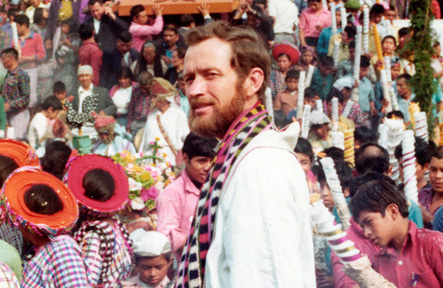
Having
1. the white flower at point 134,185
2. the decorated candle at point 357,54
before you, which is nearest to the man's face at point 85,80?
the decorated candle at point 357,54

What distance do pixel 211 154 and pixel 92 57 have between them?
5882mm

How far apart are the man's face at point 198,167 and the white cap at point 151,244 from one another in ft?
1.53

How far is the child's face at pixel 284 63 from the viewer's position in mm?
11523

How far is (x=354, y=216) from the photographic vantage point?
4816 mm

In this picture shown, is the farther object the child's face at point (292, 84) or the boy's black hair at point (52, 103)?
the child's face at point (292, 84)

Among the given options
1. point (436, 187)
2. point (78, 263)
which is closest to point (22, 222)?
point (78, 263)

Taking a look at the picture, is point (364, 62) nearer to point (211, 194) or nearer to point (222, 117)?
point (222, 117)

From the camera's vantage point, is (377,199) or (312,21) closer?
(377,199)

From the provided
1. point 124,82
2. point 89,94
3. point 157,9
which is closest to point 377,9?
point 157,9

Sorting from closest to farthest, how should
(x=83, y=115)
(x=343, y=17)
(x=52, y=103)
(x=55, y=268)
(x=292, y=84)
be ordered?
1. (x=55, y=268)
2. (x=83, y=115)
3. (x=52, y=103)
4. (x=292, y=84)
5. (x=343, y=17)

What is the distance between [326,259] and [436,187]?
1.65 metres

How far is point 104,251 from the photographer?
→ 177 inches

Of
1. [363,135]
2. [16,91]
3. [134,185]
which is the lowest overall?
[363,135]

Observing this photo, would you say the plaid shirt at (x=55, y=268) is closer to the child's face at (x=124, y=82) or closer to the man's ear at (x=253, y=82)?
the man's ear at (x=253, y=82)
